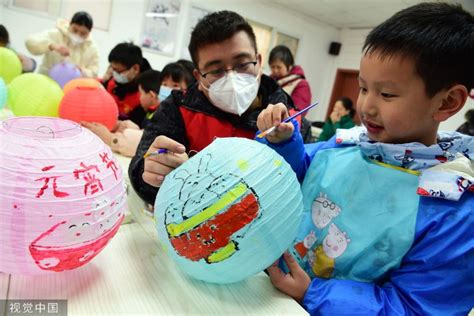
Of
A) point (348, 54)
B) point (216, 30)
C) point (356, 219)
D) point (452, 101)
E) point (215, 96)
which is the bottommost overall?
point (356, 219)

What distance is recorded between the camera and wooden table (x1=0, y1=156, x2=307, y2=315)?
23.5 inches

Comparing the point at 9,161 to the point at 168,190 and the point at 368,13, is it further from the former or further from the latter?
the point at 368,13

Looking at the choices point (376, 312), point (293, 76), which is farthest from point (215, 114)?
point (293, 76)

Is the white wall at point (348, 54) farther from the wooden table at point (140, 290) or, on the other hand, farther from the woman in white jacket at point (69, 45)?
the wooden table at point (140, 290)

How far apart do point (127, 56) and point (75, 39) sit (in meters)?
1.23

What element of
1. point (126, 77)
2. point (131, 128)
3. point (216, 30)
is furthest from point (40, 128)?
point (126, 77)

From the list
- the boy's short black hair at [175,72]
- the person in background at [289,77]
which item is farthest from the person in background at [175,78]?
the person in background at [289,77]

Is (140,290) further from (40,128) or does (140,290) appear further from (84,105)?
(84,105)

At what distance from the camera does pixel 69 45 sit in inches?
143

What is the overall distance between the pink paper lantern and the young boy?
0.41 metres

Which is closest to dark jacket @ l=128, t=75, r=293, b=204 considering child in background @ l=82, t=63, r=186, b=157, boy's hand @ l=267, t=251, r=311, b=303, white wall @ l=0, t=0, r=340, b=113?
child in background @ l=82, t=63, r=186, b=157

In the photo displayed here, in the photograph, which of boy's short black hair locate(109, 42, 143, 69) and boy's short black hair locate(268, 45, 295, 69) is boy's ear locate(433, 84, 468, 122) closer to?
boy's short black hair locate(109, 42, 143, 69)

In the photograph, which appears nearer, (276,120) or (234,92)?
(276,120)

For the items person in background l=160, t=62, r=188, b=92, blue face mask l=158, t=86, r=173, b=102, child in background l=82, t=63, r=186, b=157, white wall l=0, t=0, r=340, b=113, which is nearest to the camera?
child in background l=82, t=63, r=186, b=157
